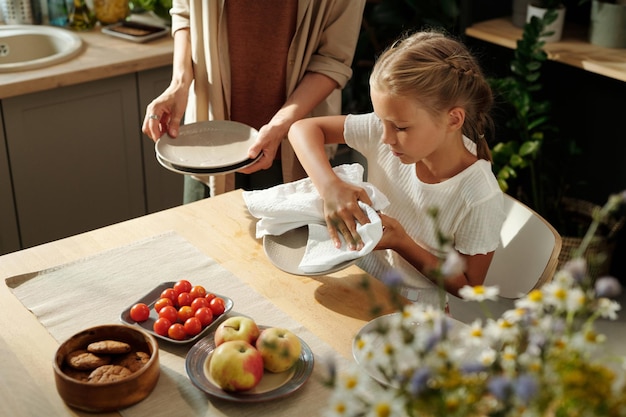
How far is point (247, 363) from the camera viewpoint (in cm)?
133

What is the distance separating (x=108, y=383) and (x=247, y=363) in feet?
0.72

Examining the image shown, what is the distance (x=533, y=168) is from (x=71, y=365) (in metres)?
2.16

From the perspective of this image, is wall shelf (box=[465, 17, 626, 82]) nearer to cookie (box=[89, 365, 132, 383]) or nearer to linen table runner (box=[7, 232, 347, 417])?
linen table runner (box=[7, 232, 347, 417])

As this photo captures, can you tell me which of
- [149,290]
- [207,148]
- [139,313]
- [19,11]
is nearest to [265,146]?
[207,148]

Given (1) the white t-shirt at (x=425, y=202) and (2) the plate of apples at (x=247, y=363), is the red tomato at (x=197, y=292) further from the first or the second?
(1) the white t-shirt at (x=425, y=202)

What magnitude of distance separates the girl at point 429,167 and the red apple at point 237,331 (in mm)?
280

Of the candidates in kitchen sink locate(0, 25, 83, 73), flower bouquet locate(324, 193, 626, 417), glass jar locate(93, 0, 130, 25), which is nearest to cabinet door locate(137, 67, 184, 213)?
kitchen sink locate(0, 25, 83, 73)

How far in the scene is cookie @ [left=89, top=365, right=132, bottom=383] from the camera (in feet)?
4.28

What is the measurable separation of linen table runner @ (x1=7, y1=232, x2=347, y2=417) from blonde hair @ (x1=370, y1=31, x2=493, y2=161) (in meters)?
0.51

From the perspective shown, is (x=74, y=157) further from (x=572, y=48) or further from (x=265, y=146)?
(x=572, y=48)

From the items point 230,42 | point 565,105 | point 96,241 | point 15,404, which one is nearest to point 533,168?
point 565,105

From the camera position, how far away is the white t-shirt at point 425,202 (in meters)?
1.70

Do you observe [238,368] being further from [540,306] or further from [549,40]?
[549,40]

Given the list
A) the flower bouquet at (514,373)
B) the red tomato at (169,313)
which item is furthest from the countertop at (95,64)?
the flower bouquet at (514,373)
